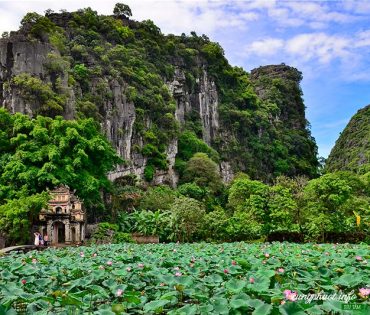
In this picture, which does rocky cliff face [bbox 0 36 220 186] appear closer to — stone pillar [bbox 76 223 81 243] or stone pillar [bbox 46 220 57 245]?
stone pillar [bbox 46 220 57 245]

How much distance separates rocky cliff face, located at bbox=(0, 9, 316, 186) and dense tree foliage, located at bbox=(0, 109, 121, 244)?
3469 millimetres

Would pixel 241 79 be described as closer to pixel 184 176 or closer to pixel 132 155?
pixel 184 176

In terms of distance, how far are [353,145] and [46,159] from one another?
54541 mm

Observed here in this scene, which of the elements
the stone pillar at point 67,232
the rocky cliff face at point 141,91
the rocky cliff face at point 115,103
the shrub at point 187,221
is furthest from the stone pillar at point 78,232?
the rocky cliff face at point 115,103

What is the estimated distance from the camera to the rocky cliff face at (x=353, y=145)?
59938mm

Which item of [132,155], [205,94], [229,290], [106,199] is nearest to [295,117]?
[205,94]

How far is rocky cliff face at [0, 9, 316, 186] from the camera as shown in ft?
98.8

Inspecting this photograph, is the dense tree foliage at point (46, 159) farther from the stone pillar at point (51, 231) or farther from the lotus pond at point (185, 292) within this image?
the lotus pond at point (185, 292)

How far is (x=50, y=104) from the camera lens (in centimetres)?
2845

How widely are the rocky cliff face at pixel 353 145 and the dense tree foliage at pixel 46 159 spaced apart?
3861 cm

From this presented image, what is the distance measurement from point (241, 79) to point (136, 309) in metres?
61.2

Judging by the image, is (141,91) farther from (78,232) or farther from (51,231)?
(51,231)

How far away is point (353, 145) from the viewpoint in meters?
68.6

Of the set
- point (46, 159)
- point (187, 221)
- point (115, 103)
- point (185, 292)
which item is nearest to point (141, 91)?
point (115, 103)
